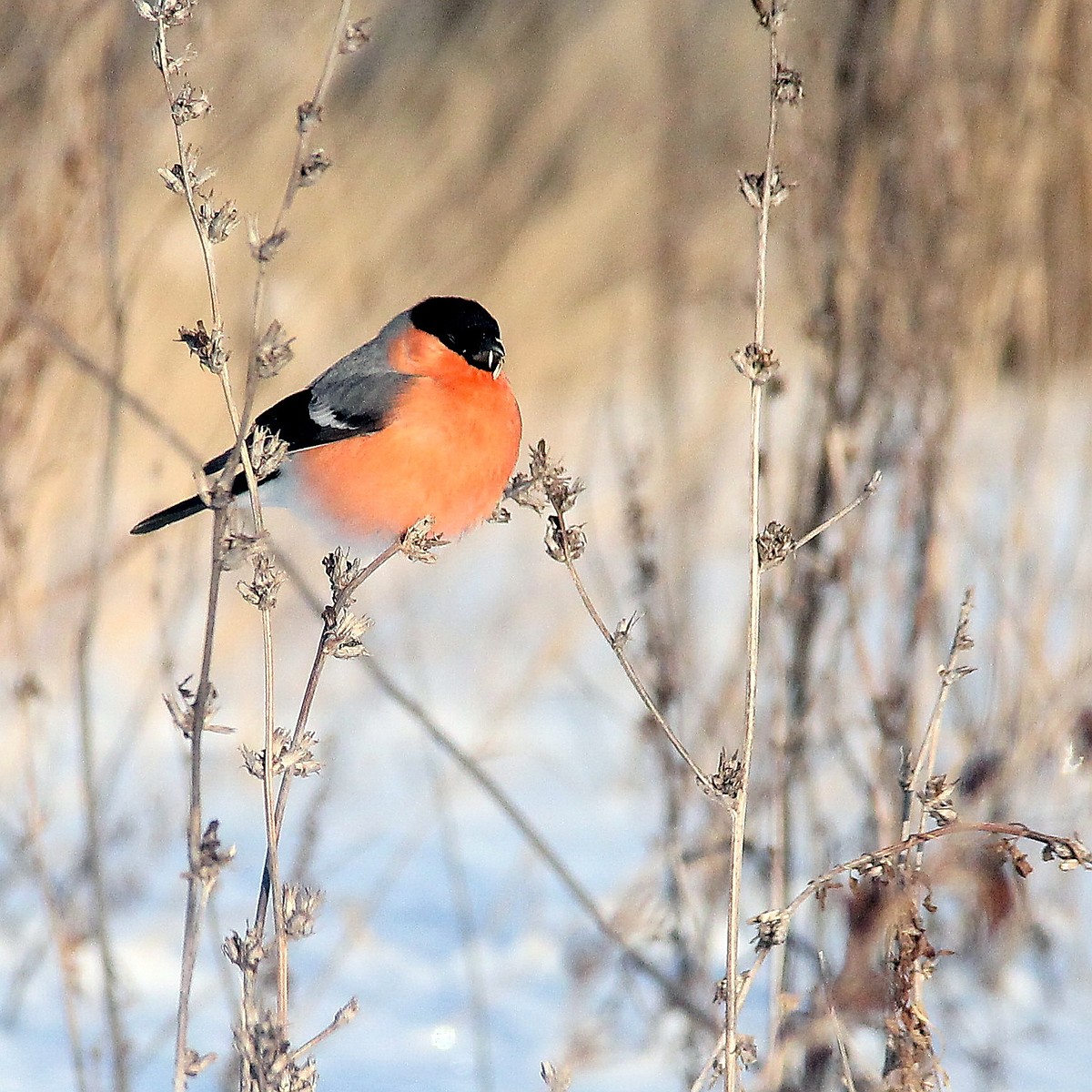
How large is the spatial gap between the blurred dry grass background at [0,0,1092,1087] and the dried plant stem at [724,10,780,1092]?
1.26ft

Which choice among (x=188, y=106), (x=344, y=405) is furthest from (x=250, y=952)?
(x=344, y=405)

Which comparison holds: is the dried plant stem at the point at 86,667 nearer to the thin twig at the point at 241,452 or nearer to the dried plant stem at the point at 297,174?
the thin twig at the point at 241,452

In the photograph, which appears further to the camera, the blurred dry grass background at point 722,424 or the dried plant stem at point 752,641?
the blurred dry grass background at point 722,424

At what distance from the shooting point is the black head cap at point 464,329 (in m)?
2.47

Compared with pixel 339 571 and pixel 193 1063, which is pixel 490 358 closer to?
pixel 339 571

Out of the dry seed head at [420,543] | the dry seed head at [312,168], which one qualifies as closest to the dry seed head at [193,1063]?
the dry seed head at [420,543]

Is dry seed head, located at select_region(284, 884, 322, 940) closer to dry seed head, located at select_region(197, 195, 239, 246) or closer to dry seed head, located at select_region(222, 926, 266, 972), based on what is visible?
dry seed head, located at select_region(222, 926, 266, 972)

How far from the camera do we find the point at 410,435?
2.42 m

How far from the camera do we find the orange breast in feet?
7.79

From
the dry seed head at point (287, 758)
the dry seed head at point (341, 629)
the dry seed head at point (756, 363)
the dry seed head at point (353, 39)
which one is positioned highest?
the dry seed head at point (353, 39)

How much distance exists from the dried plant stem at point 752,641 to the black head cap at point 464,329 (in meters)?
1.02

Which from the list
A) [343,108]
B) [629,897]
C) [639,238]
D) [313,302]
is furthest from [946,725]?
[343,108]

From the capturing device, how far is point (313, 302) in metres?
5.71

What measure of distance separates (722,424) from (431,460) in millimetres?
1715
